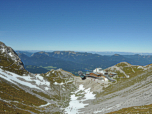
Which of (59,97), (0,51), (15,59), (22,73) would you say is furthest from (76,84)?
(0,51)

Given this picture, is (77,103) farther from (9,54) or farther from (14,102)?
(9,54)

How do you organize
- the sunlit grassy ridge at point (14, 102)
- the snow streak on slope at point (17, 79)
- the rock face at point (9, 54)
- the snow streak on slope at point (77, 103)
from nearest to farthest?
the sunlit grassy ridge at point (14, 102), the snow streak on slope at point (77, 103), the snow streak on slope at point (17, 79), the rock face at point (9, 54)

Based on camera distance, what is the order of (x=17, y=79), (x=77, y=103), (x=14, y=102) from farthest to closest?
(x=17, y=79) < (x=77, y=103) < (x=14, y=102)

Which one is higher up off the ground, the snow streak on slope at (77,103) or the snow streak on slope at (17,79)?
the snow streak on slope at (17,79)

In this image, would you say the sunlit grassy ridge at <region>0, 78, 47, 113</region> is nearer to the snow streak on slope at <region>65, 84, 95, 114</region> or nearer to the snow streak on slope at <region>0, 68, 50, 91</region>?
the snow streak on slope at <region>65, 84, 95, 114</region>

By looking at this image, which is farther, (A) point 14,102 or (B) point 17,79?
(B) point 17,79

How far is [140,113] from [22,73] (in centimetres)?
10321

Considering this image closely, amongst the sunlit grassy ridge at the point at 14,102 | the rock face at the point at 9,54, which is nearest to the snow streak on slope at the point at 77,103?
the sunlit grassy ridge at the point at 14,102

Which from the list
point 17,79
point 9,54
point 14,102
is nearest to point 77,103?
point 14,102

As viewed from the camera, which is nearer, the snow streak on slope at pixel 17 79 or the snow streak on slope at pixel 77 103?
the snow streak on slope at pixel 77 103

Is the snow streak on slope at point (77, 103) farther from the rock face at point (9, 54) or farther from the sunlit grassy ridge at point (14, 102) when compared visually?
the rock face at point (9, 54)

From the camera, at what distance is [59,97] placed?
8594 centimetres

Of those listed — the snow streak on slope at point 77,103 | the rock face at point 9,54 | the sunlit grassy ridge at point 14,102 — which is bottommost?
the snow streak on slope at point 77,103

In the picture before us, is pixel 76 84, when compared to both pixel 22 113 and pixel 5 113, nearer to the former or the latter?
pixel 22 113
